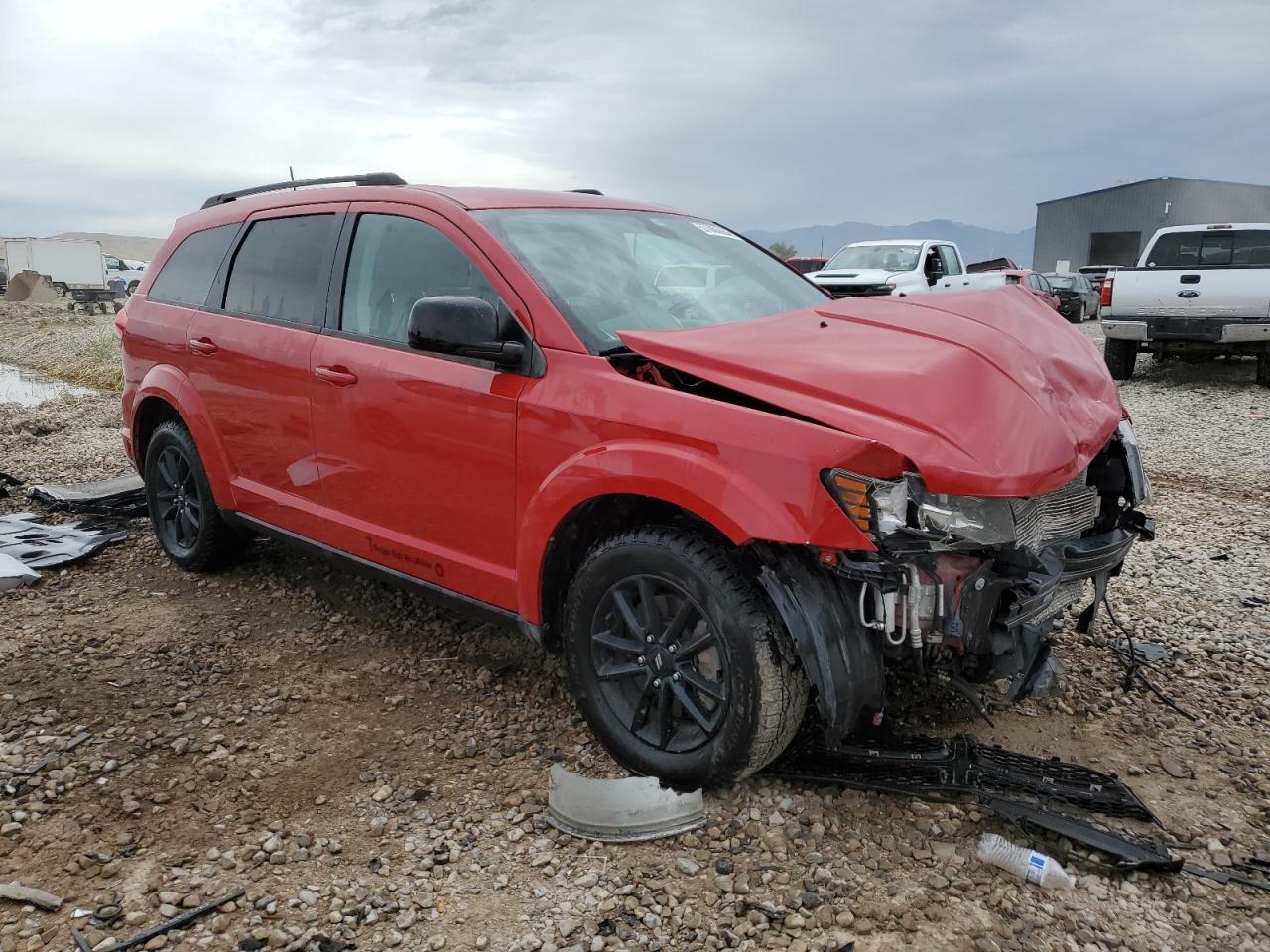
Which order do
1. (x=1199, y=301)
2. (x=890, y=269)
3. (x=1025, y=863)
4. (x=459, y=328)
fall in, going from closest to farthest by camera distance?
1. (x=1025, y=863)
2. (x=459, y=328)
3. (x=1199, y=301)
4. (x=890, y=269)

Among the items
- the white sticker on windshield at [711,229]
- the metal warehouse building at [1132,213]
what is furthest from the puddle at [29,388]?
the metal warehouse building at [1132,213]

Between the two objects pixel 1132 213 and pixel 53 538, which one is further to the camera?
pixel 1132 213

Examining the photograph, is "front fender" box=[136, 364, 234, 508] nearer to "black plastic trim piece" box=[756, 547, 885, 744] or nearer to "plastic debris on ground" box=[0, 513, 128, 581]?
"plastic debris on ground" box=[0, 513, 128, 581]

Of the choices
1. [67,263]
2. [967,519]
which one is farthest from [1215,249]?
[67,263]

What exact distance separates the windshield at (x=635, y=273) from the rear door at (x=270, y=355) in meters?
0.98

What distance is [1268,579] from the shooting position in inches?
192

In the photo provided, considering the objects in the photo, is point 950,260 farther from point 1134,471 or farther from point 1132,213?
point 1132,213

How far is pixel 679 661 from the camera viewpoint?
2.82 metres

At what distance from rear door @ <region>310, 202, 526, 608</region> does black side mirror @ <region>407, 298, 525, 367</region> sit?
0.12 meters

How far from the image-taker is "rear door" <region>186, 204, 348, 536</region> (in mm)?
3902

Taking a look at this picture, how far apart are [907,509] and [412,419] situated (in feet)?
5.79

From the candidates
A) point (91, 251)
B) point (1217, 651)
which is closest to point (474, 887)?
point (1217, 651)

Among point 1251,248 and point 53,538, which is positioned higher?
point 1251,248

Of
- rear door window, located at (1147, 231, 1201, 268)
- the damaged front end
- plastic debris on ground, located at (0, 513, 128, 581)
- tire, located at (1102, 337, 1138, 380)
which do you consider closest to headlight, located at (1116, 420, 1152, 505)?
the damaged front end
